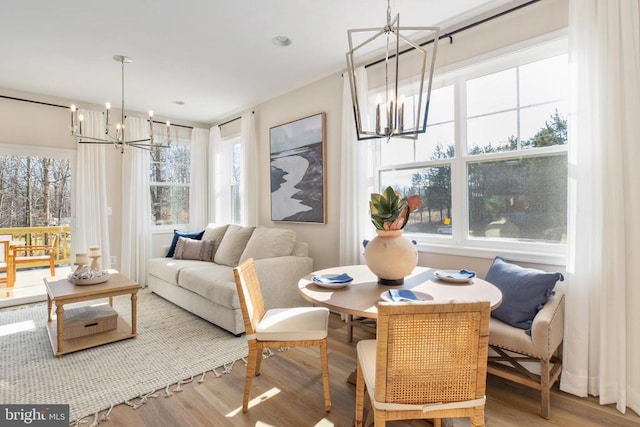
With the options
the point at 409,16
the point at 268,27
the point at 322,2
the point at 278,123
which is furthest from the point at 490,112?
the point at 278,123

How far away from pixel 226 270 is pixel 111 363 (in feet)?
4.52

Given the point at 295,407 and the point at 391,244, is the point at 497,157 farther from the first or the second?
the point at 295,407

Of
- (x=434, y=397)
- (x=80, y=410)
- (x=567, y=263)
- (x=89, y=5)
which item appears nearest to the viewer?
(x=434, y=397)

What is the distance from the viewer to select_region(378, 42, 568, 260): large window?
2.28m

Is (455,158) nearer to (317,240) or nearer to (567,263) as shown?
(567,263)

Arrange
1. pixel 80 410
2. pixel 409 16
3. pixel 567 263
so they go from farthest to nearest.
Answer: pixel 409 16, pixel 567 263, pixel 80 410

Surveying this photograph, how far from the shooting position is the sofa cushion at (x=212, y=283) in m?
2.95

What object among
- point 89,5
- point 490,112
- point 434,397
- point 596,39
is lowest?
point 434,397

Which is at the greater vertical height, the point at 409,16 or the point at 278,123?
the point at 409,16

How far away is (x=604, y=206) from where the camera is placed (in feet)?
6.20

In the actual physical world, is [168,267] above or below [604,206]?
below

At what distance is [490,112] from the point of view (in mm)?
2574

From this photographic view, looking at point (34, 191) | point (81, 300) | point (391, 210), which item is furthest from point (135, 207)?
point (391, 210)

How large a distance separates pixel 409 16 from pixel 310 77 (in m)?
1.45
